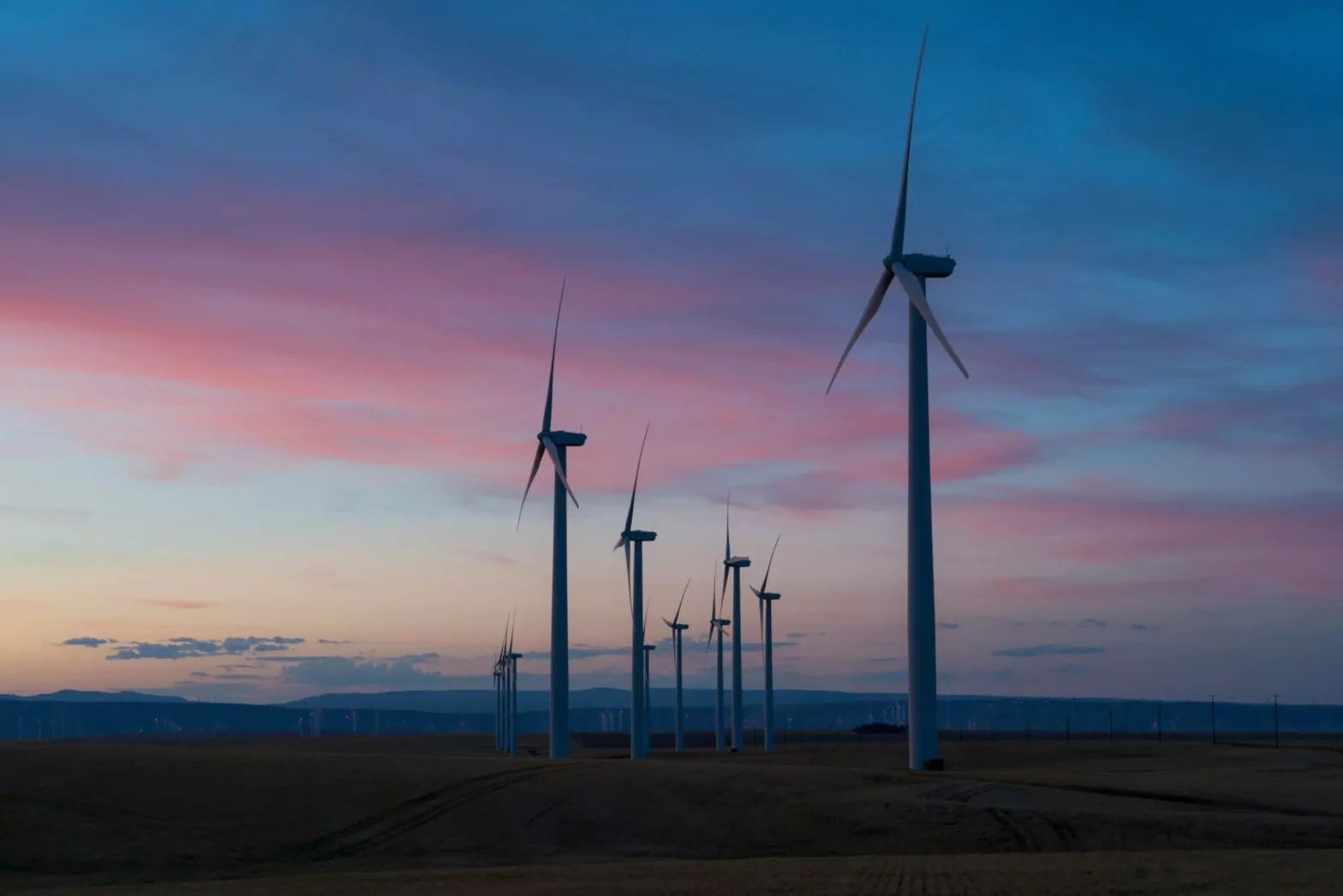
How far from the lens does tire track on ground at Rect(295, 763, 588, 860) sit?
4138 cm

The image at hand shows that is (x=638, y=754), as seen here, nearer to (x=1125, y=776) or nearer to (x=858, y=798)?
(x=1125, y=776)

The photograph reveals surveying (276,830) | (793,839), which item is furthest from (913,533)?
(276,830)

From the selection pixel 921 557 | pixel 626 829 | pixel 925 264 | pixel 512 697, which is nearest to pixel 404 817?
pixel 626 829

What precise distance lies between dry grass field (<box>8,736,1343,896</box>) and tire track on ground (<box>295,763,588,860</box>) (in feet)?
0.40

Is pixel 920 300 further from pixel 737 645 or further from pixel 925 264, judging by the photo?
pixel 737 645

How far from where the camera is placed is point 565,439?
88.3m

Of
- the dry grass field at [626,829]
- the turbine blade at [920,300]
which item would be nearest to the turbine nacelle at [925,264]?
the turbine blade at [920,300]

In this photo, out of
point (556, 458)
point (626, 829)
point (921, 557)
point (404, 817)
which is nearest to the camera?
point (626, 829)

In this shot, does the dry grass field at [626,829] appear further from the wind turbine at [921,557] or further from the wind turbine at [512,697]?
the wind turbine at [512,697]

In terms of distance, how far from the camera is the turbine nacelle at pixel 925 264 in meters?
63.6

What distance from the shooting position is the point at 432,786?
50375 mm

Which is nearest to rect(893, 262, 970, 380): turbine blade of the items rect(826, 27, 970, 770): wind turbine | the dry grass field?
rect(826, 27, 970, 770): wind turbine

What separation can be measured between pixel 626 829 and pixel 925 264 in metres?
31.4

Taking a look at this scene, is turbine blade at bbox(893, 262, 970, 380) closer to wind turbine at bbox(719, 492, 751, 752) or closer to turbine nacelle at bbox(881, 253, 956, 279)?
turbine nacelle at bbox(881, 253, 956, 279)
